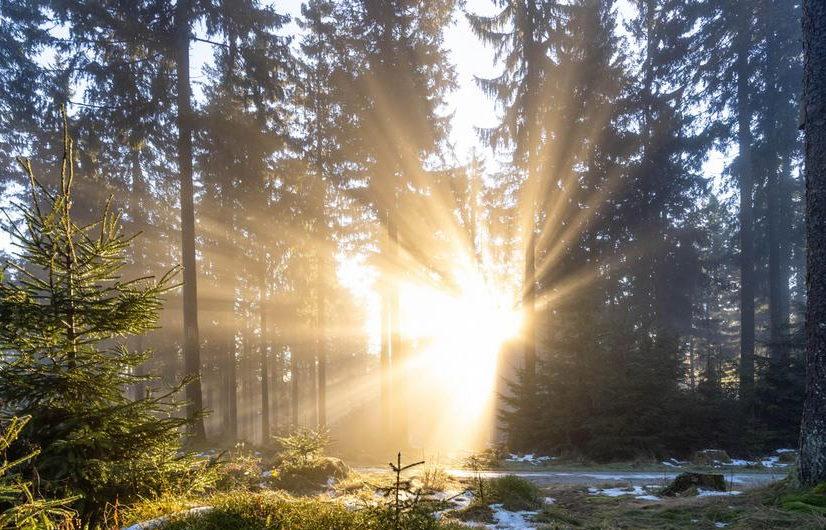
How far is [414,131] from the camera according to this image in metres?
15.5

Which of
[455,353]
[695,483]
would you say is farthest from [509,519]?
[455,353]

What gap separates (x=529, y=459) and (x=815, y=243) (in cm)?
935

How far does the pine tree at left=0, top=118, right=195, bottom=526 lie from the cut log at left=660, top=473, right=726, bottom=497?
6.78 metres

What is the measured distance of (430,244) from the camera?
685 inches

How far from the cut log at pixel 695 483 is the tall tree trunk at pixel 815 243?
53.0 inches

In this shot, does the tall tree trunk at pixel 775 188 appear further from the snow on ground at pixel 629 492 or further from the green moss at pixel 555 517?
the green moss at pixel 555 517

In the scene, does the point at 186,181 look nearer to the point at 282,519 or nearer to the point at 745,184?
the point at 282,519

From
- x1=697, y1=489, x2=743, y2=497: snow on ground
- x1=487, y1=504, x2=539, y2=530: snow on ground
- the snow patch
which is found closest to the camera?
x1=487, y1=504, x2=539, y2=530: snow on ground

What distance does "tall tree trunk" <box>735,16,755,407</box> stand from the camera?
18.8 meters

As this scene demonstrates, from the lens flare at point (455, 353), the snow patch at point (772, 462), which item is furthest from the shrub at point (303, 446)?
the snow patch at point (772, 462)

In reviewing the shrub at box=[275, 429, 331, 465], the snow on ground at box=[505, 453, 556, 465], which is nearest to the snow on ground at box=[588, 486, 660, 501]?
the shrub at box=[275, 429, 331, 465]

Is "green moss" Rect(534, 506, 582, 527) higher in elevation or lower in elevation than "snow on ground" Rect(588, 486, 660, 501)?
higher

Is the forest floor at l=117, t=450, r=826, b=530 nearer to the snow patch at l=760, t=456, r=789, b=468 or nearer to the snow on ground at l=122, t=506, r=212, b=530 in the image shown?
the snow on ground at l=122, t=506, r=212, b=530

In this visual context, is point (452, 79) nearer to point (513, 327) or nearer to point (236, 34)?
point (236, 34)
